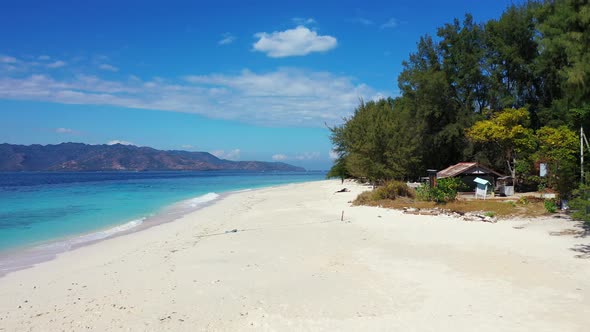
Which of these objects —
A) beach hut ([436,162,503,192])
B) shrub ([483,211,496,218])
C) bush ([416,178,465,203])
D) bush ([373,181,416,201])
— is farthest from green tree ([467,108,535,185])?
shrub ([483,211,496,218])

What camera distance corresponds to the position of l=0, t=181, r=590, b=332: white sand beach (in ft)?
20.3

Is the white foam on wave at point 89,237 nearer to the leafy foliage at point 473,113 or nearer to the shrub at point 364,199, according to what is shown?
the shrub at point 364,199

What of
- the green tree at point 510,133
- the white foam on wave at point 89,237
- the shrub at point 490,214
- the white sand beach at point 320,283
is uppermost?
the green tree at point 510,133

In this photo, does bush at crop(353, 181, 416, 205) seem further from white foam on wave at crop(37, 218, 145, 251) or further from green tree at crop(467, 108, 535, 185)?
white foam on wave at crop(37, 218, 145, 251)

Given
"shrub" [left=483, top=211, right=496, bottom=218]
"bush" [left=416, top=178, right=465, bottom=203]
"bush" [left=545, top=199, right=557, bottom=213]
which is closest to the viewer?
"shrub" [left=483, top=211, right=496, bottom=218]

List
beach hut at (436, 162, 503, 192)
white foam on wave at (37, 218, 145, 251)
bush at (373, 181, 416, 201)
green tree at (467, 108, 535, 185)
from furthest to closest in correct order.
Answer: green tree at (467, 108, 535, 185)
beach hut at (436, 162, 503, 192)
bush at (373, 181, 416, 201)
white foam on wave at (37, 218, 145, 251)

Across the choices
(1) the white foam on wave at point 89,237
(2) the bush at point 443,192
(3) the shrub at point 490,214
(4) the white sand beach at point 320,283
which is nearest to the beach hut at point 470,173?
(2) the bush at point 443,192

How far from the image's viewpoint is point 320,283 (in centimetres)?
805

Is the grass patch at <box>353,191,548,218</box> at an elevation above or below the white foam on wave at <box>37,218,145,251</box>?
above

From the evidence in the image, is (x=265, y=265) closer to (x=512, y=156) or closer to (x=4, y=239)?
(x=4, y=239)

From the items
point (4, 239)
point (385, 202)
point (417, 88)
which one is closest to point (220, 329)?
point (4, 239)

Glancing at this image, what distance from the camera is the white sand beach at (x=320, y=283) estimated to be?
6180 millimetres

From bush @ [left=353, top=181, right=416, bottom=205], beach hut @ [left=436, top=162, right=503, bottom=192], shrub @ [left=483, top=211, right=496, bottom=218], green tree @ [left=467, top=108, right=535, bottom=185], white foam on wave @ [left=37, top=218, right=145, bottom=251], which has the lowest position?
white foam on wave @ [left=37, top=218, right=145, bottom=251]

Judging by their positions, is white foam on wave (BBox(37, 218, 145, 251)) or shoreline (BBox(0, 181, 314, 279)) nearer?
shoreline (BBox(0, 181, 314, 279))
